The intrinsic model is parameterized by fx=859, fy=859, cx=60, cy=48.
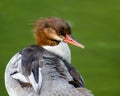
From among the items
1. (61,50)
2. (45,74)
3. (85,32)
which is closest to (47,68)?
(45,74)

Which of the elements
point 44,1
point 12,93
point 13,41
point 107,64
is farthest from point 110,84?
point 44,1

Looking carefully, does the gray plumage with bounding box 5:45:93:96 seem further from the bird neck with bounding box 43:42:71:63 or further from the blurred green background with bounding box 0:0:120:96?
the blurred green background with bounding box 0:0:120:96

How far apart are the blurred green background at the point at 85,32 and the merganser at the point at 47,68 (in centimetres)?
136

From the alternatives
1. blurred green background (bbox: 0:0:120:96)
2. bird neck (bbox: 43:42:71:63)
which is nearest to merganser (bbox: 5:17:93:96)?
bird neck (bbox: 43:42:71:63)

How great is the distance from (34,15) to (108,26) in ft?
3.46

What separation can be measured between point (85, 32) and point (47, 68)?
4.18 m

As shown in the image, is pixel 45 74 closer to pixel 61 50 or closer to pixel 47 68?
pixel 47 68

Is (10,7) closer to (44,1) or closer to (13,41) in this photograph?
(44,1)

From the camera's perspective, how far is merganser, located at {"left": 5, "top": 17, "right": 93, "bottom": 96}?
728cm

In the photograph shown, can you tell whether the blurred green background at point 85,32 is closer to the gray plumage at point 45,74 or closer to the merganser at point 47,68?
the merganser at point 47,68

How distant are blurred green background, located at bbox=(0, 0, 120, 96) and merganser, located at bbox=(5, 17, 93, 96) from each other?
53.7 inches

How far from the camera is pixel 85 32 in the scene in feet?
38.1

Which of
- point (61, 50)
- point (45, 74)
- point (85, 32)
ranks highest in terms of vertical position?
point (85, 32)

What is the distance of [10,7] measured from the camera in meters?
12.5
